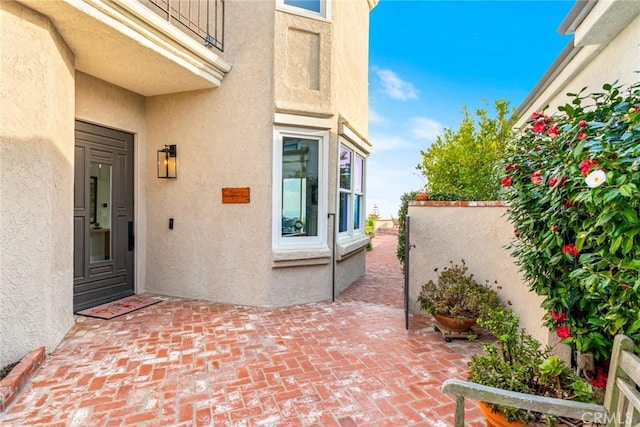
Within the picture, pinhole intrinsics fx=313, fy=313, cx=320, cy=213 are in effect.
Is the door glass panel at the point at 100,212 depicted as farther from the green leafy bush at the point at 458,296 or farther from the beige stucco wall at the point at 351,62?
the green leafy bush at the point at 458,296

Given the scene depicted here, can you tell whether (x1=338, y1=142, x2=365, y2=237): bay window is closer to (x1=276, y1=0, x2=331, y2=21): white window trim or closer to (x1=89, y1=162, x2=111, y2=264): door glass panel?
(x1=276, y1=0, x2=331, y2=21): white window trim

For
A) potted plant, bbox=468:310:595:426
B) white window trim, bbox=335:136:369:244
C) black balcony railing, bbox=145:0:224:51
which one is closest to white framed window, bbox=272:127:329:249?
white window trim, bbox=335:136:369:244

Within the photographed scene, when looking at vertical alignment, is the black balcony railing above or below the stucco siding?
above

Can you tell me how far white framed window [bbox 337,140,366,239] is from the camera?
6.97 m

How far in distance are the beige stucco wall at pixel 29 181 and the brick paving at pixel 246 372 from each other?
0.53 metres

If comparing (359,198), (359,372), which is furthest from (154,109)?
(359,372)

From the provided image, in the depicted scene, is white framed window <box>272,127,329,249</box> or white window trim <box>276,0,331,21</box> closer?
white window trim <box>276,0,331,21</box>

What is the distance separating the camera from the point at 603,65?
3797mm

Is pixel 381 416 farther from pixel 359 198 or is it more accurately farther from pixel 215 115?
pixel 359 198

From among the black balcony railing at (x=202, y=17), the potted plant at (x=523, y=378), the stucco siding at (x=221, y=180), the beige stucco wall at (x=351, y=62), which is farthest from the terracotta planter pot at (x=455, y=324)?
the black balcony railing at (x=202, y=17)

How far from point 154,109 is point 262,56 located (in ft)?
8.37

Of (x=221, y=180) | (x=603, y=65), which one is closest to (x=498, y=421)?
(x=603, y=65)

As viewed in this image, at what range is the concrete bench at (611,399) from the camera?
1575 millimetres

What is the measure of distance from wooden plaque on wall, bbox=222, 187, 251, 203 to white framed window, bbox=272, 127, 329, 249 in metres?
0.52
